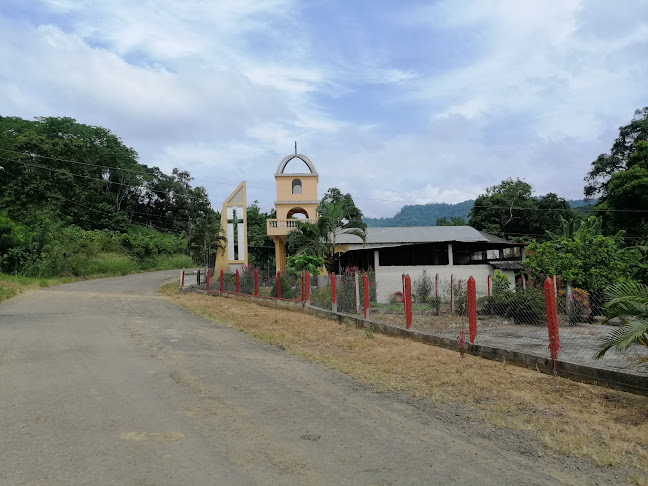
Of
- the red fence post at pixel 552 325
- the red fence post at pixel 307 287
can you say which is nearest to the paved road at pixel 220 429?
the red fence post at pixel 552 325

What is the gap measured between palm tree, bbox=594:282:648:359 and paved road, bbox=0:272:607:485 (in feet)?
5.85

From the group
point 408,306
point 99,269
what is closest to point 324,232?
point 408,306

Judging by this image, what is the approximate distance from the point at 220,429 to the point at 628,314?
4524 millimetres

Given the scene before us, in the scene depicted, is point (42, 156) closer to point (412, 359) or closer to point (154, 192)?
point (154, 192)

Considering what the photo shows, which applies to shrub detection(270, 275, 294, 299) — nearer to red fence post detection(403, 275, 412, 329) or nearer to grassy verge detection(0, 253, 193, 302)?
Answer: red fence post detection(403, 275, 412, 329)

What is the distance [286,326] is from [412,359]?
5.40 metres

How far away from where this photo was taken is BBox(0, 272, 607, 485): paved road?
390 cm

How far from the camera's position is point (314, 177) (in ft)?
113

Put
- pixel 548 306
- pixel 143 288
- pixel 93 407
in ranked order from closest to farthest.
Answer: pixel 93 407 → pixel 548 306 → pixel 143 288

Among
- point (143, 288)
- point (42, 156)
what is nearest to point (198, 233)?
point (143, 288)

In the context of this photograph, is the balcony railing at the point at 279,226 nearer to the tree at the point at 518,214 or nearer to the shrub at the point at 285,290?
the shrub at the point at 285,290

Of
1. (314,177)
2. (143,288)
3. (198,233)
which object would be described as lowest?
(143,288)

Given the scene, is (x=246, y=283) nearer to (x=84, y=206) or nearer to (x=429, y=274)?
(x=429, y=274)

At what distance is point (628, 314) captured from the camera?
19.3ft
